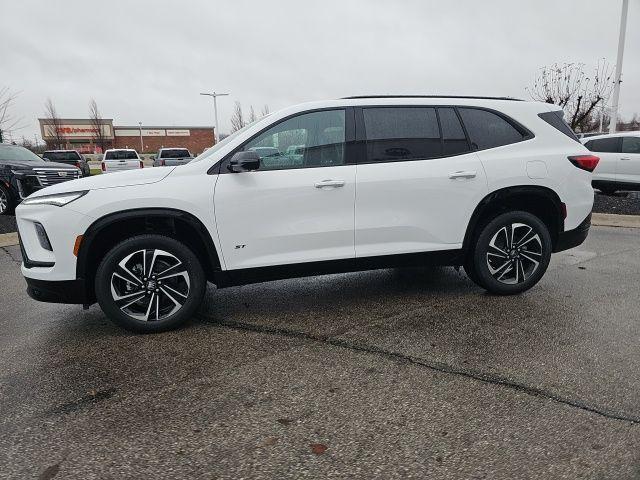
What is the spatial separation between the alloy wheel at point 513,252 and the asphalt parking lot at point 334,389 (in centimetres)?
28

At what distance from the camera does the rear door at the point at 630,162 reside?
11547 millimetres

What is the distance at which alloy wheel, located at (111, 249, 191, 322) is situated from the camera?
12.1ft

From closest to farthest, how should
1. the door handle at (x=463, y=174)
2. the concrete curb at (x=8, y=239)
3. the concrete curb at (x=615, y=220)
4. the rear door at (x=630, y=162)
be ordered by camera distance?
the door handle at (x=463, y=174) < the concrete curb at (x=8, y=239) < the concrete curb at (x=615, y=220) < the rear door at (x=630, y=162)

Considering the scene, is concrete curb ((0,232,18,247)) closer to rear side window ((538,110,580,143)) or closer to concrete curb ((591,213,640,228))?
rear side window ((538,110,580,143))

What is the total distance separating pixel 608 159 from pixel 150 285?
1217 centimetres

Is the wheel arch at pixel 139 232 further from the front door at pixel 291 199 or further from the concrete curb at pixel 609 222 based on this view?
the concrete curb at pixel 609 222

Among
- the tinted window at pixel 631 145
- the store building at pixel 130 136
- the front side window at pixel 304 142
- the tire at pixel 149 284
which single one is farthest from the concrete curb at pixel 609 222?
the store building at pixel 130 136

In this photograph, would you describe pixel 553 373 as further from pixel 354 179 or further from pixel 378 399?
pixel 354 179

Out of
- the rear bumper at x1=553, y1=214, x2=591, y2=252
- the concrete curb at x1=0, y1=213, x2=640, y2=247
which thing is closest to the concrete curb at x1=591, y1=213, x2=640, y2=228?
the concrete curb at x1=0, y1=213, x2=640, y2=247

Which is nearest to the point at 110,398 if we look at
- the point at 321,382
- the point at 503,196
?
the point at 321,382

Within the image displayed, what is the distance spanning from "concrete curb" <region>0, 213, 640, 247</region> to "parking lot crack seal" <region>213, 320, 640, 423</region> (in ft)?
20.8

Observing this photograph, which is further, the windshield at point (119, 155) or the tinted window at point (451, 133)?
the windshield at point (119, 155)

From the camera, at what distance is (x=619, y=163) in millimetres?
11781

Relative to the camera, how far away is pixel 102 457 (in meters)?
2.27
